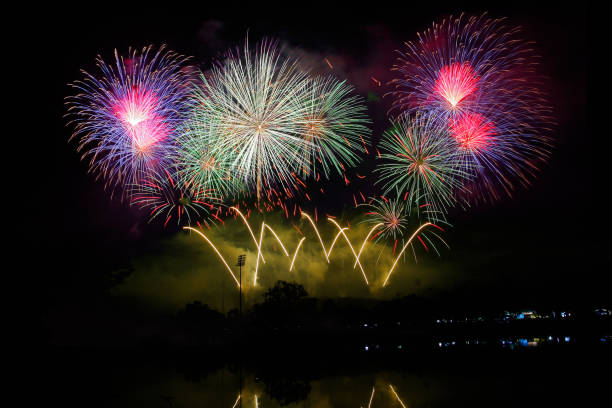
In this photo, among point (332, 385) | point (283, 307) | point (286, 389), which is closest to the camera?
point (286, 389)

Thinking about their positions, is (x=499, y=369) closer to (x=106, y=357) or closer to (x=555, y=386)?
(x=555, y=386)

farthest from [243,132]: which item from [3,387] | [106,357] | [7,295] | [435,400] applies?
[106,357]

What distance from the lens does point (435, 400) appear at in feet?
47.1

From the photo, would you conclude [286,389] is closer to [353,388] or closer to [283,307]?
[353,388]

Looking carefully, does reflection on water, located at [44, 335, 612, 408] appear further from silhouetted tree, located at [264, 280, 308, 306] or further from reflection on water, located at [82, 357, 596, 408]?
silhouetted tree, located at [264, 280, 308, 306]

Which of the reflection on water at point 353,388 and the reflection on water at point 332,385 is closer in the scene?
the reflection on water at point 353,388

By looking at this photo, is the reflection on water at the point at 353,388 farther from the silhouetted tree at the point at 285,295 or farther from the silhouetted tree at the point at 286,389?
the silhouetted tree at the point at 285,295

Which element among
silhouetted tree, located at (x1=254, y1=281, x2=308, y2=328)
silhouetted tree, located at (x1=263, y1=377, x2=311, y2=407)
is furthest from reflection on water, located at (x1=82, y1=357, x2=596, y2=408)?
silhouetted tree, located at (x1=254, y1=281, x2=308, y2=328)

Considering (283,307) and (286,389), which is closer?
(286,389)

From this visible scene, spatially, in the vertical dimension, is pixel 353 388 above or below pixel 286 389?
above

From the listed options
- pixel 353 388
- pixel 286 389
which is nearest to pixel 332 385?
pixel 353 388

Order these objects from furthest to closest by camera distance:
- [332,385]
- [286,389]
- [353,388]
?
[332,385], [286,389], [353,388]

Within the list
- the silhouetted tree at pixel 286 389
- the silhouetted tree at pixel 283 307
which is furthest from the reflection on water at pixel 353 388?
the silhouetted tree at pixel 283 307

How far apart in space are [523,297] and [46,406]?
9999 cm
